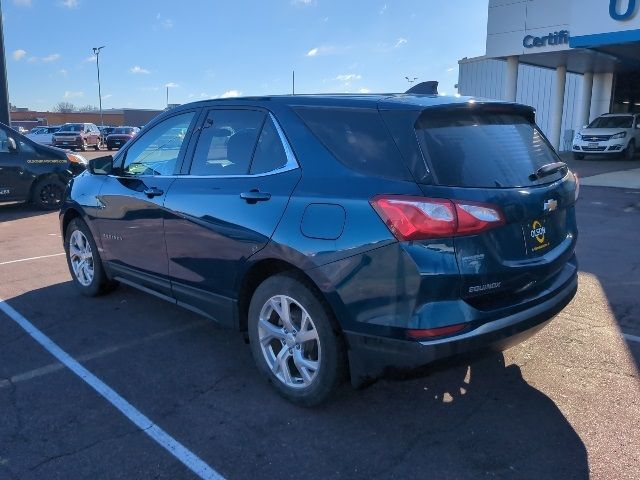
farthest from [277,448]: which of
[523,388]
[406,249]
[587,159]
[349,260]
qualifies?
[587,159]

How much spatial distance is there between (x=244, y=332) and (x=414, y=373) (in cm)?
132

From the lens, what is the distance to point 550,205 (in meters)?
3.28

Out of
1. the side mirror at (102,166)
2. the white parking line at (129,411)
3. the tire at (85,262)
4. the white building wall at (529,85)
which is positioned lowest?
the white parking line at (129,411)

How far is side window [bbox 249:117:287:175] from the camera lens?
346 centimetres

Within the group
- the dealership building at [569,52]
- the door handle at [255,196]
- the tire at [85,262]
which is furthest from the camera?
the dealership building at [569,52]

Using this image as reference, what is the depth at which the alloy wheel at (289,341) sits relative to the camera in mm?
3285

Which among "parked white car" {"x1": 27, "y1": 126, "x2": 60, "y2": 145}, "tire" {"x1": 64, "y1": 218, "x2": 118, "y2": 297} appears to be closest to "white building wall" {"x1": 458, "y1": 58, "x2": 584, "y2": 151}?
"parked white car" {"x1": 27, "y1": 126, "x2": 60, "y2": 145}

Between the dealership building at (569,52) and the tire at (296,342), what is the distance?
19.6m

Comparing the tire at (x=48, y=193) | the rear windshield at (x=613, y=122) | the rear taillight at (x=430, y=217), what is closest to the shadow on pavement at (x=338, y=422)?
the rear taillight at (x=430, y=217)

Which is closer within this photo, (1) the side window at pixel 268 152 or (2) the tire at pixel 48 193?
(1) the side window at pixel 268 152

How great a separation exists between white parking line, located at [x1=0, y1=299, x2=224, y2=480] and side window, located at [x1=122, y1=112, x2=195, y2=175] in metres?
1.48

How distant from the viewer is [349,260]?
9.65 ft

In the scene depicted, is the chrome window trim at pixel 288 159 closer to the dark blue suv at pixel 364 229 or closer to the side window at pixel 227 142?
the dark blue suv at pixel 364 229

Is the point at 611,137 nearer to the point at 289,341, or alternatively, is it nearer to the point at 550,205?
the point at 550,205
